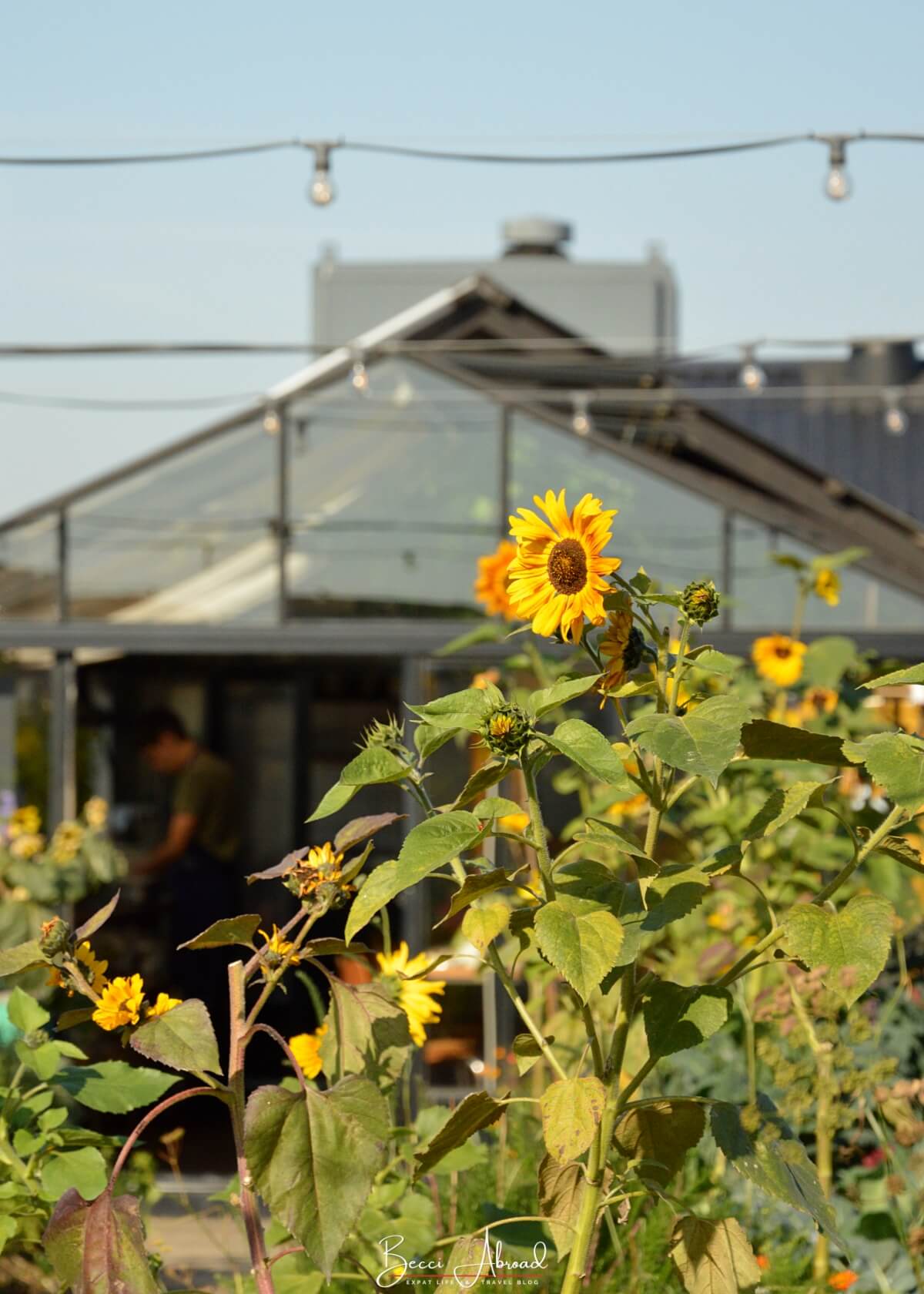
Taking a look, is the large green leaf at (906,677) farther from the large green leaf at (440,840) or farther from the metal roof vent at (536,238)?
the metal roof vent at (536,238)

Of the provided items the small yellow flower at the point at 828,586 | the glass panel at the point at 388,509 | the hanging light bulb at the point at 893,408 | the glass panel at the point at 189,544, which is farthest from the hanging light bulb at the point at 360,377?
the small yellow flower at the point at 828,586

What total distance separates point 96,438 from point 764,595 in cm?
239

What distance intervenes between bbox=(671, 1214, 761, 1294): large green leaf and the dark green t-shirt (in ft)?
17.8

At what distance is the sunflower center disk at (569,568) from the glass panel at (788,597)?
428cm

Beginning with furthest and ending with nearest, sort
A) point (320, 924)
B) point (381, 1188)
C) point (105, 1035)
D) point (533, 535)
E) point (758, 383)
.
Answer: point (320, 924), point (758, 383), point (105, 1035), point (381, 1188), point (533, 535)

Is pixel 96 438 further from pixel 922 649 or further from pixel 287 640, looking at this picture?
pixel 922 649

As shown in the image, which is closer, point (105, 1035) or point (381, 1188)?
point (381, 1188)

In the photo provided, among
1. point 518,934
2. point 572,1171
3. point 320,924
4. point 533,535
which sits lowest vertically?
point 320,924

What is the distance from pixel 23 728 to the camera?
5652mm

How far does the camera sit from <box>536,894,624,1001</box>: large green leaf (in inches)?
41.1

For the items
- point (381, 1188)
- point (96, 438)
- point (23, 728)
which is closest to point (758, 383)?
point (96, 438)

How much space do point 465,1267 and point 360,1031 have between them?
202 millimetres

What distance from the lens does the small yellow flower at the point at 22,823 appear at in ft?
15.4

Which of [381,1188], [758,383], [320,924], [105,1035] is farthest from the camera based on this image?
[320,924]
